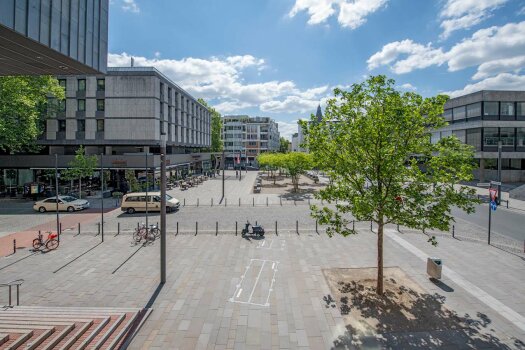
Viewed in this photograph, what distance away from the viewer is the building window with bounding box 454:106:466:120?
51.0 metres

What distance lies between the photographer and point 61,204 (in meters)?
28.4

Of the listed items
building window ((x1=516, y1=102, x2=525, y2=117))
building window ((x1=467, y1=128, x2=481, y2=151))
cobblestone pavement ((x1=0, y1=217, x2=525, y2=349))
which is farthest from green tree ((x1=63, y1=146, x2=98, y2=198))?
building window ((x1=516, y1=102, x2=525, y2=117))

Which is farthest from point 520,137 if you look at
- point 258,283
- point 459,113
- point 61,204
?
point 61,204

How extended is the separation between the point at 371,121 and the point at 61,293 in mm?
13390

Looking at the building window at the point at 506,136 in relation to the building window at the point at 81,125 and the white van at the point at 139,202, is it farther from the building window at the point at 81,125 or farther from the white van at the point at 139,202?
the building window at the point at 81,125

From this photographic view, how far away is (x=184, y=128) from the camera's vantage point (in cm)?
5541

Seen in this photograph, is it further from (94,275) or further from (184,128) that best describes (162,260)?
(184,128)

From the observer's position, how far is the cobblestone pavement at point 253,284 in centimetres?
896

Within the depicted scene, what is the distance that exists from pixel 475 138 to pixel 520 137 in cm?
594

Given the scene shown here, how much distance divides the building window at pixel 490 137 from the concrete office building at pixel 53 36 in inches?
2049

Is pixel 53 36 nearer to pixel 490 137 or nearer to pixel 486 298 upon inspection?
pixel 486 298

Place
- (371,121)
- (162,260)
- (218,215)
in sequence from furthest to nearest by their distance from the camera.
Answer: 1. (218,215)
2. (162,260)
3. (371,121)

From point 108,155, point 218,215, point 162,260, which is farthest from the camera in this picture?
point 108,155

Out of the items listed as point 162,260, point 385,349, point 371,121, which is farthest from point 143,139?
point 385,349
